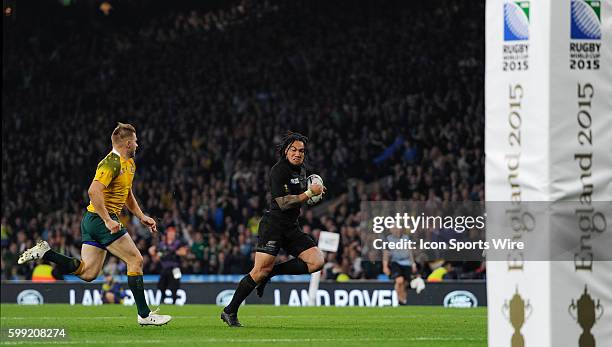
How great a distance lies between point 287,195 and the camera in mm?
13328

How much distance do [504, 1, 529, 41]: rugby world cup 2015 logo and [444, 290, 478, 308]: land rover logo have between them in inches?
588

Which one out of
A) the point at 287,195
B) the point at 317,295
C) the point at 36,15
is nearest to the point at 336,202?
the point at 317,295

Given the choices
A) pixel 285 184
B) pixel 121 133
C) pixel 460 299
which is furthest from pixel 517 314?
pixel 460 299

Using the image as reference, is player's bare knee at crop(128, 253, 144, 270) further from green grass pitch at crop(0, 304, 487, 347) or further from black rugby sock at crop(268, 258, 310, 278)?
black rugby sock at crop(268, 258, 310, 278)

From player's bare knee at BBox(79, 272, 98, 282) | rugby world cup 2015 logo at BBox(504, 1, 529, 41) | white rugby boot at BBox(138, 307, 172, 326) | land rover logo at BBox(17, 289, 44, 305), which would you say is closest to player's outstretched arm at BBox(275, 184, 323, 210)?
white rugby boot at BBox(138, 307, 172, 326)

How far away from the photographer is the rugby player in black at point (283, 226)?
1330 cm

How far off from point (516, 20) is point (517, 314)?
2.09 m

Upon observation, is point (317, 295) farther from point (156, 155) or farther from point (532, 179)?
point (532, 179)

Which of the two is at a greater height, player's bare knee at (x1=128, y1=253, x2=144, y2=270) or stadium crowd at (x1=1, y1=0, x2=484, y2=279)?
stadium crowd at (x1=1, y1=0, x2=484, y2=279)

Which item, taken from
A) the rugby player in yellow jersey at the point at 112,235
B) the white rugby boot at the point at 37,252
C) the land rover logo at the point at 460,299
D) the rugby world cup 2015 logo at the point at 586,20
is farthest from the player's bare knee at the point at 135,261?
the land rover logo at the point at 460,299

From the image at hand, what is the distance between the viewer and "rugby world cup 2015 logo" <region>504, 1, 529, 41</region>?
815 cm

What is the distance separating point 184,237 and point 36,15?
42.8 ft

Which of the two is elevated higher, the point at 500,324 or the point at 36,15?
the point at 36,15

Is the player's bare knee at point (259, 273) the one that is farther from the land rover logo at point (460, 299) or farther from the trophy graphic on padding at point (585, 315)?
the land rover logo at point (460, 299)
